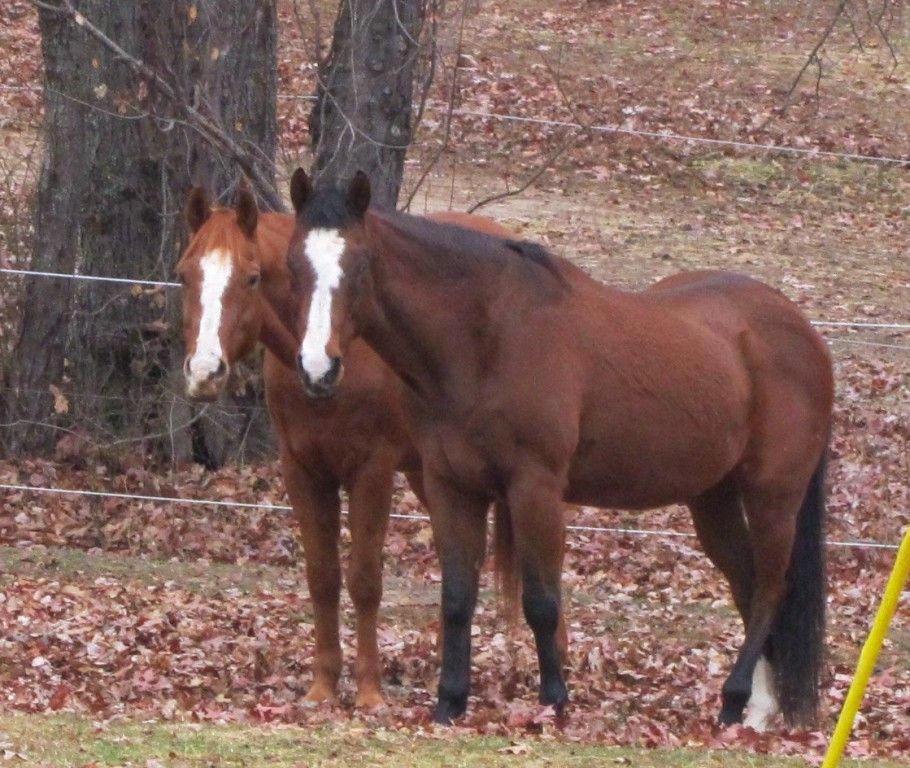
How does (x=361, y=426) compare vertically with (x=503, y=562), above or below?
above

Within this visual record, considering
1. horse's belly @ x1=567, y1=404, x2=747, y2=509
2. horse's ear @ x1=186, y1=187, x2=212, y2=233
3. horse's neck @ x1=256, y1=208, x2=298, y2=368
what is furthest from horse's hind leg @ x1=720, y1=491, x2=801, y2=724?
horse's ear @ x1=186, y1=187, x2=212, y2=233

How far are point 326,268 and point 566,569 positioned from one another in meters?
4.62

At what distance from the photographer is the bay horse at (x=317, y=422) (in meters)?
6.96

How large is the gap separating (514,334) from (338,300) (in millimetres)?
745

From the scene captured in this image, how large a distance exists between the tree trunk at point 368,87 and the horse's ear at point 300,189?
13.8 feet

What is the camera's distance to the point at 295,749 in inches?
216

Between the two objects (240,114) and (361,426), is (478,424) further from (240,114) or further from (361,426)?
(240,114)

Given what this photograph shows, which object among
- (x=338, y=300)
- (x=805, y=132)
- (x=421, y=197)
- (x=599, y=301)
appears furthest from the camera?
(x=805, y=132)

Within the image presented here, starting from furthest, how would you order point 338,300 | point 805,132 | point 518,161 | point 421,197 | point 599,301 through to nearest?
1. point 805,132
2. point 518,161
3. point 421,197
4. point 599,301
5. point 338,300

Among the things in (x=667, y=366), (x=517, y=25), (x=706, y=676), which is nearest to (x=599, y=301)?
(x=667, y=366)

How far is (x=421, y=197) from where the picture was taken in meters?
18.1

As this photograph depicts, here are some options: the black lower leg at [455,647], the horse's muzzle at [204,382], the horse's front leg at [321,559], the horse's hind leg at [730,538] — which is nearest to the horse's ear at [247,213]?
the horse's muzzle at [204,382]

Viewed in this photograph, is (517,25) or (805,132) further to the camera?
(517,25)

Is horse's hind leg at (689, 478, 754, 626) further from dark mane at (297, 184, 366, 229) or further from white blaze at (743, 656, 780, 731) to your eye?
dark mane at (297, 184, 366, 229)
